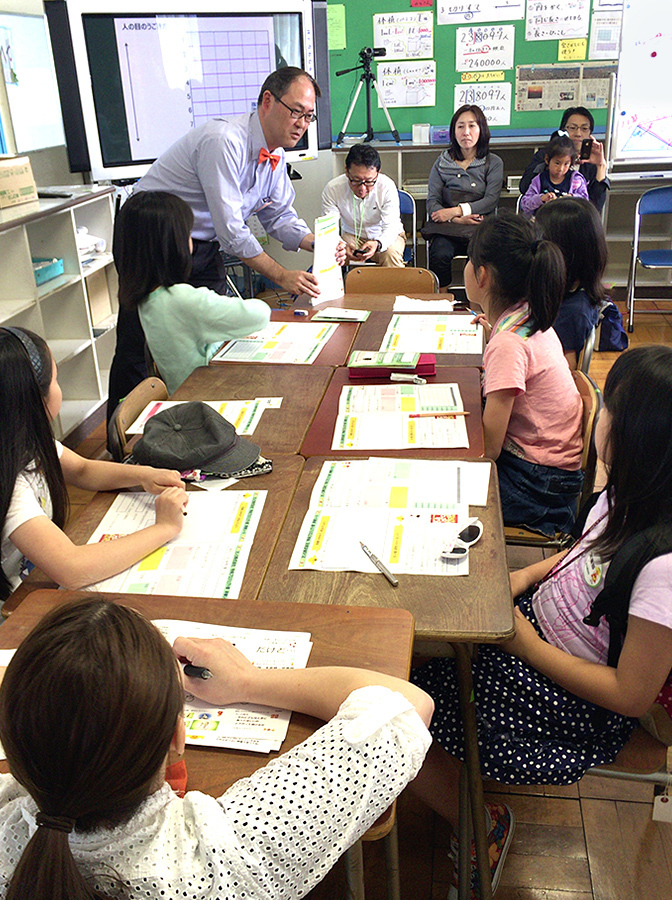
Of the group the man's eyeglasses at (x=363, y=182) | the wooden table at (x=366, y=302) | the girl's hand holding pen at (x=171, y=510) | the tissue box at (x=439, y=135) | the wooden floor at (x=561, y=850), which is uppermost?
the tissue box at (x=439, y=135)

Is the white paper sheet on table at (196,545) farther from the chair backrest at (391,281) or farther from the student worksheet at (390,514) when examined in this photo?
the chair backrest at (391,281)

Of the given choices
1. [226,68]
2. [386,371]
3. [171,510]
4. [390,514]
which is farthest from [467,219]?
[171,510]


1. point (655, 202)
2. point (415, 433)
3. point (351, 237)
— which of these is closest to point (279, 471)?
point (415, 433)

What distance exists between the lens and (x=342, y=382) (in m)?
2.15

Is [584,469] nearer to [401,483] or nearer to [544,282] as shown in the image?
[544,282]

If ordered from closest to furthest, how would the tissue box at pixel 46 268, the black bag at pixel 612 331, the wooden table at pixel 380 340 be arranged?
the wooden table at pixel 380 340 → the tissue box at pixel 46 268 → the black bag at pixel 612 331

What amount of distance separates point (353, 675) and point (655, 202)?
16.0 ft

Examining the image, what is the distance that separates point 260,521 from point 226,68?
147 inches

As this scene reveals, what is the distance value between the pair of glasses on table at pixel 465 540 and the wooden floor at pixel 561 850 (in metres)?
0.69

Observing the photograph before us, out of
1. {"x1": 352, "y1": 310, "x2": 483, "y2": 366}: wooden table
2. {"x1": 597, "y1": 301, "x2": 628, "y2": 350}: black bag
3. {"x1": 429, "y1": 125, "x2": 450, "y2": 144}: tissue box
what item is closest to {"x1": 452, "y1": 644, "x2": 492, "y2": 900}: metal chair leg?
{"x1": 352, "y1": 310, "x2": 483, "y2": 366}: wooden table

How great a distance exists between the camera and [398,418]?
6.16ft

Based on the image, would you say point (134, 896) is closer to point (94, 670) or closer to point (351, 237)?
point (94, 670)

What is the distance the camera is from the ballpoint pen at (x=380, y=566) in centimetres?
125

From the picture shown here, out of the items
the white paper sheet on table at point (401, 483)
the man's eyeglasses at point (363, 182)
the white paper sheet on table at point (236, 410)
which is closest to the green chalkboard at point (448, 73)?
the man's eyeglasses at point (363, 182)
